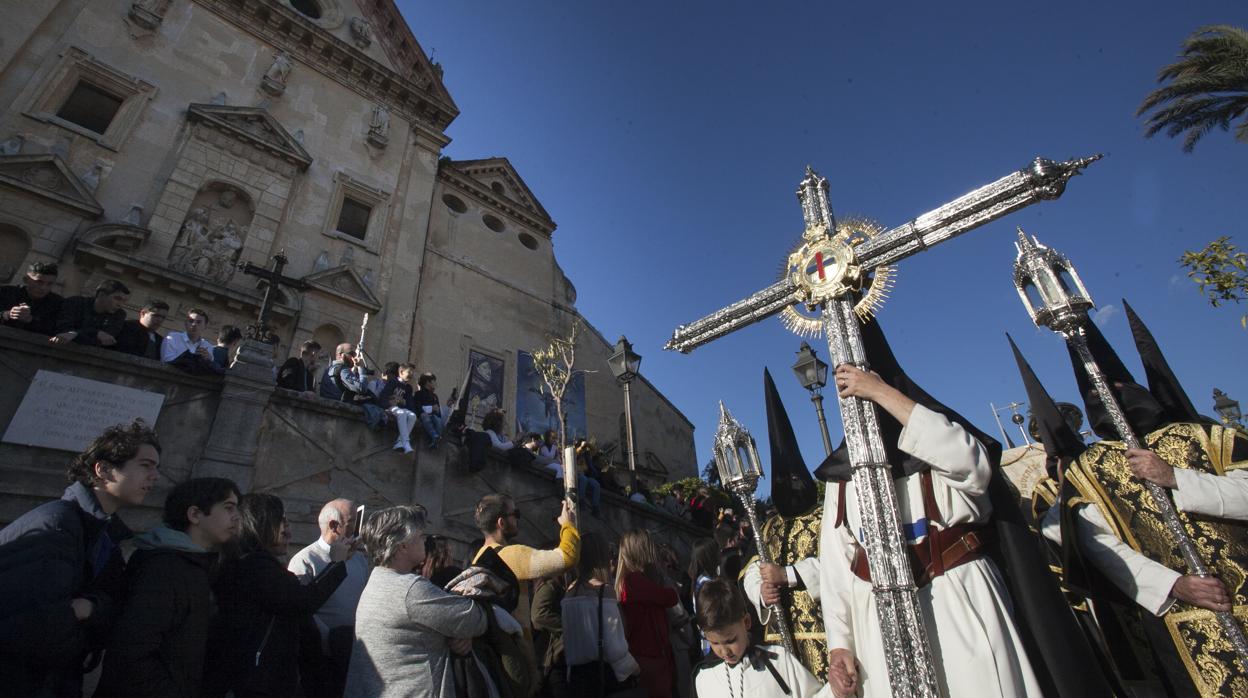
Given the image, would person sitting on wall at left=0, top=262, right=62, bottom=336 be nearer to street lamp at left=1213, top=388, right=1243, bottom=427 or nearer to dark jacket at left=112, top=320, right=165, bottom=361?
dark jacket at left=112, top=320, right=165, bottom=361

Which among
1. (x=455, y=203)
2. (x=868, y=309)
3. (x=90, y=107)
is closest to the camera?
(x=868, y=309)

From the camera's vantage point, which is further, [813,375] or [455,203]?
[455,203]

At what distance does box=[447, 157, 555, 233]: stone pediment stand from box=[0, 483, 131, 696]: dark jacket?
70.0ft

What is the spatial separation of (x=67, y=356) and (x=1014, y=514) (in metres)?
8.85

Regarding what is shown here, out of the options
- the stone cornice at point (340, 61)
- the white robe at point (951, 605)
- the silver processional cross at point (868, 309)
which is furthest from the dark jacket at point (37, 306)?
the stone cornice at point (340, 61)

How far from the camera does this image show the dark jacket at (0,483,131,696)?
6.97 feet

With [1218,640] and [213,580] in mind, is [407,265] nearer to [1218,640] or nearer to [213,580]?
[213,580]

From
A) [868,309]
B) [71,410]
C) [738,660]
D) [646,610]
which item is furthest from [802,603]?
[71,410]

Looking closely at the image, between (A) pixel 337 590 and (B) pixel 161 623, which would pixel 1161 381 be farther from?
(B) pixel 161 623

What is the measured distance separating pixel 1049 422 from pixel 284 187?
18.1 metres

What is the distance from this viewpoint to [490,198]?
23.2 m

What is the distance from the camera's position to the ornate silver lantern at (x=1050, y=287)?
4.02m

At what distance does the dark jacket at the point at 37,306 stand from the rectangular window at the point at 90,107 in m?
9.52

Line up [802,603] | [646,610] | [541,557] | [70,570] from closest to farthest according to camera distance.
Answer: [70,570]
[541,557]
[646,610]
[802,603]
